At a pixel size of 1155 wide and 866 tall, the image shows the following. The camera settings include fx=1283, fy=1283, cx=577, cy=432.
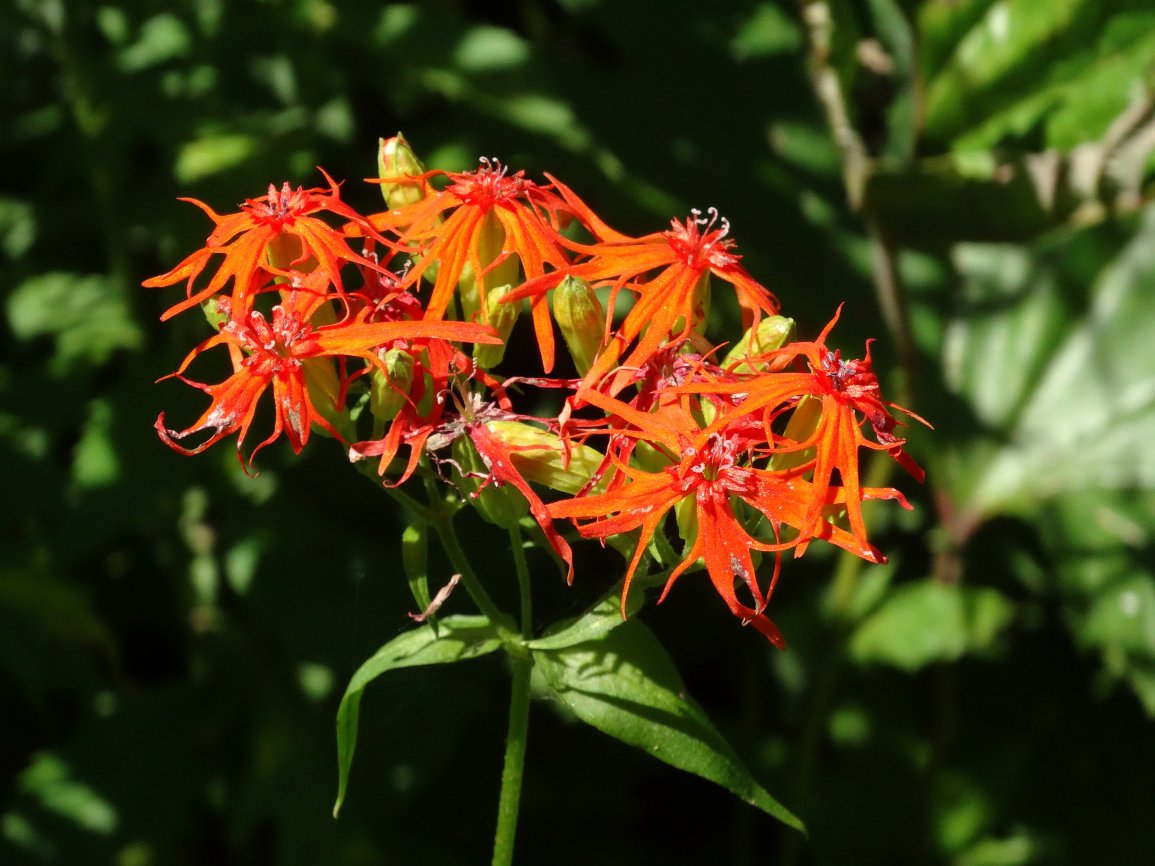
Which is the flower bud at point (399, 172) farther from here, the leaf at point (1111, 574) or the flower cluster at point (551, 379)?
the leaf at point (1111, 574)

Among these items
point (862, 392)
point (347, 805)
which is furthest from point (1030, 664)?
point (862, 392)

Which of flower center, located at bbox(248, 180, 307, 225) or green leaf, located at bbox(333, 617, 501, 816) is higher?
flower center, located at bbox(248, 180, 307, 225)

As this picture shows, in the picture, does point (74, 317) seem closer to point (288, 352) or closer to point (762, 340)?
point (288, 352)

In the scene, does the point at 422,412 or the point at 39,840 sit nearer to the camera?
the point at 422,412

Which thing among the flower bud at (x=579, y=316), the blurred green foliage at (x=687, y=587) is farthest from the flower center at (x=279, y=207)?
the blurred green foliage at (x=687, y=587)

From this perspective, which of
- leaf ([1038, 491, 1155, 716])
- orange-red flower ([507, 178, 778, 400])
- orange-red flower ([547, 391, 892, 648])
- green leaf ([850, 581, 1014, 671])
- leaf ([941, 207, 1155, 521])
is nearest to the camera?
orange-red flower ([547, 391, 892, 648])

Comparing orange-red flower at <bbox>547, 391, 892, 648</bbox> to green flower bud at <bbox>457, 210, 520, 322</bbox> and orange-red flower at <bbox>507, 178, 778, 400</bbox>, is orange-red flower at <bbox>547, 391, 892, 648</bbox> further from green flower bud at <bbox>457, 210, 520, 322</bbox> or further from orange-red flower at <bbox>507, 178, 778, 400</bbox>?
green flower bud at <bbox>457, 210, 520, 322</bbox>

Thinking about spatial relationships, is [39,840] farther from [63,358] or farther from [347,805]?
[63,358]

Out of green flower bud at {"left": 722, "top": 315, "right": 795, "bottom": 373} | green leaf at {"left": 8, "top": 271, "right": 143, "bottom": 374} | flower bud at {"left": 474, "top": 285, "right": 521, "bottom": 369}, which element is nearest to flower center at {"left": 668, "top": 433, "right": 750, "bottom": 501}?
green flower bud at {"left": 722, "top": 315, "right": 795, "bottom": 373}
